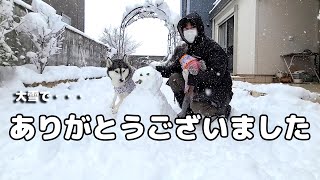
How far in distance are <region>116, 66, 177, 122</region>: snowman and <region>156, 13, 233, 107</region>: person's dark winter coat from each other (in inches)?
15.8

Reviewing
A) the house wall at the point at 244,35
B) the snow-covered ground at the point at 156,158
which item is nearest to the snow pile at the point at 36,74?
the snow-covered ground at the point at 156,158

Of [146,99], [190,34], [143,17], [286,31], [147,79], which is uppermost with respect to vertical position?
[143,17]

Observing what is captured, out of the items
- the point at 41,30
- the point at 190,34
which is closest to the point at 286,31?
the point at 190,34

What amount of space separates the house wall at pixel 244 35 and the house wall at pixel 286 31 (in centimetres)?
38

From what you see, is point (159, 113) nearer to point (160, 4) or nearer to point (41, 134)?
point (41, 134)

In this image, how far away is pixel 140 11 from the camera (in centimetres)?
1553

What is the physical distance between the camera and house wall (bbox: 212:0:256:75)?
9258mm

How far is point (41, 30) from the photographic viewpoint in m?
6.74

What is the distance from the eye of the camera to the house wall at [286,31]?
8.77 m

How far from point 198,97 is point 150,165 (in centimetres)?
145

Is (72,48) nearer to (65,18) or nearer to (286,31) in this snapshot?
(65,18)

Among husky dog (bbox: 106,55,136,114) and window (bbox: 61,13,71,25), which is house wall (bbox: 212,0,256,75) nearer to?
husky dog (bbox: 106,55,136,114)

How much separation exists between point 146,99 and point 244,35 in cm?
781

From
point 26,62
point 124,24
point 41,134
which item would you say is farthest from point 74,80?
point 124,24
